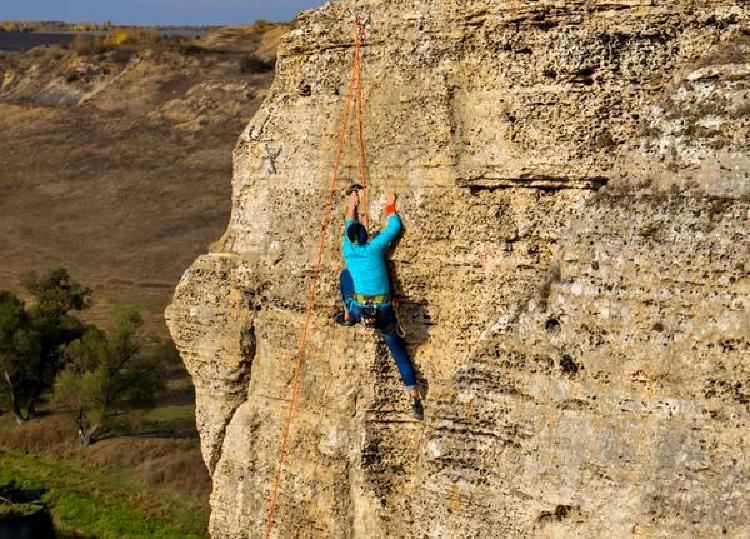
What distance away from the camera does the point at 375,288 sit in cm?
1017

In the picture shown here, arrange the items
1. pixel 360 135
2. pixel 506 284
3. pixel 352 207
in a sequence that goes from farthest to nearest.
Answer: pixel 360 135 < pixel 352 207 < pixel 506 284

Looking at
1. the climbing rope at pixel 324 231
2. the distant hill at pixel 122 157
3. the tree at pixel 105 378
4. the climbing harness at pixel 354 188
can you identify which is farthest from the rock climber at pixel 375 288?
the distant hill at pixel 122 157

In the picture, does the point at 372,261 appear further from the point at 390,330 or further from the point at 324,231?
the point at 324,231

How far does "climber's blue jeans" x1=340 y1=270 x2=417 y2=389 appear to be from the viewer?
1025 centimetres

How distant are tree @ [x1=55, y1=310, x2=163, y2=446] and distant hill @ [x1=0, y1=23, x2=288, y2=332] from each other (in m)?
5.50

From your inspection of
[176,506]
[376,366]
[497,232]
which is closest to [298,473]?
[376,366]

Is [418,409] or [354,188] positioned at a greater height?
[354,188]

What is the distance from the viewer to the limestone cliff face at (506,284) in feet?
26.5

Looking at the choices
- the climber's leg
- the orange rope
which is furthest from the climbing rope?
the climber's leg

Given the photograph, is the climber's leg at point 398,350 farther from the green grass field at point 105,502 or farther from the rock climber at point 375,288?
the green grass field at point 105,502

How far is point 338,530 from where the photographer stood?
10.9m

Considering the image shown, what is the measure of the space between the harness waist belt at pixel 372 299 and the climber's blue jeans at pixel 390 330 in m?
0.05

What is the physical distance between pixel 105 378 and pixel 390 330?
19552mm

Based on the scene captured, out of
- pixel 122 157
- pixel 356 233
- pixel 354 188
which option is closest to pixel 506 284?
pixel 356 233
